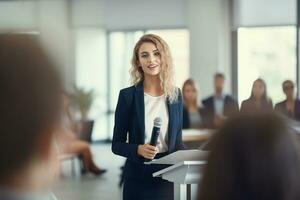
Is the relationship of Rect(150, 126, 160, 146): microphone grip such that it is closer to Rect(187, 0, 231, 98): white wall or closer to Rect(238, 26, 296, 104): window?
Rect(238, 26, 296, 104): window

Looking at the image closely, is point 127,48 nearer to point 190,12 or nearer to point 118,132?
point 190,12

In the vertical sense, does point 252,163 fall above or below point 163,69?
below

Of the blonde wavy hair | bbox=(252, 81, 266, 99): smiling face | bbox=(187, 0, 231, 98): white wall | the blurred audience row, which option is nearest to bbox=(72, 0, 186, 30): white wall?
bbox=(187, 0, 231, 98): white wall

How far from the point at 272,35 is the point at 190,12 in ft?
5.57

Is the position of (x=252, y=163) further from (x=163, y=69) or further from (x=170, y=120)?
(x=163, y=69)

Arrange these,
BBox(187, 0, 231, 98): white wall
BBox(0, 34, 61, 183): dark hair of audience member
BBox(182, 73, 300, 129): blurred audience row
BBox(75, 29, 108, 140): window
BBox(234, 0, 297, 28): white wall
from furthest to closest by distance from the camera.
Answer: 1. BBox(75, 29, 108, 140): window
2. BBox(187, 0, 231, 98): white wall
3. BBox(234, 0, 297, 28): white wall
4. BBox(182, 73, 300, 129): blurred audience row
5. BBox(0, 34, 61, 183): dark hair of audience member

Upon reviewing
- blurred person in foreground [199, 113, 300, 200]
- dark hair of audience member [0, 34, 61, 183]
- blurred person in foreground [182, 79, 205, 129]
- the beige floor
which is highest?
dark hair of audience member [0, 34, 61, 183]

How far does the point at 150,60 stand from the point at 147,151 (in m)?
0.49

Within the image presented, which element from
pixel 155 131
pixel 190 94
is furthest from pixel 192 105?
pixel 155 131

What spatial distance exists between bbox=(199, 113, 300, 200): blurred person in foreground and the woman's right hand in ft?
6.26

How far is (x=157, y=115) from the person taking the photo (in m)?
3.05

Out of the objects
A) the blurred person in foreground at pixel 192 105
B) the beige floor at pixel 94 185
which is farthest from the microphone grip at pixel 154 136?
the blurred person in foreground at pixel 192 105

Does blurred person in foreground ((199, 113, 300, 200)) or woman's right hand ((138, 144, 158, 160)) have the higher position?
blurred person in foreground ((199, 113, 300, 200))

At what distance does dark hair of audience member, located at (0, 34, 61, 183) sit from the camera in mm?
942
